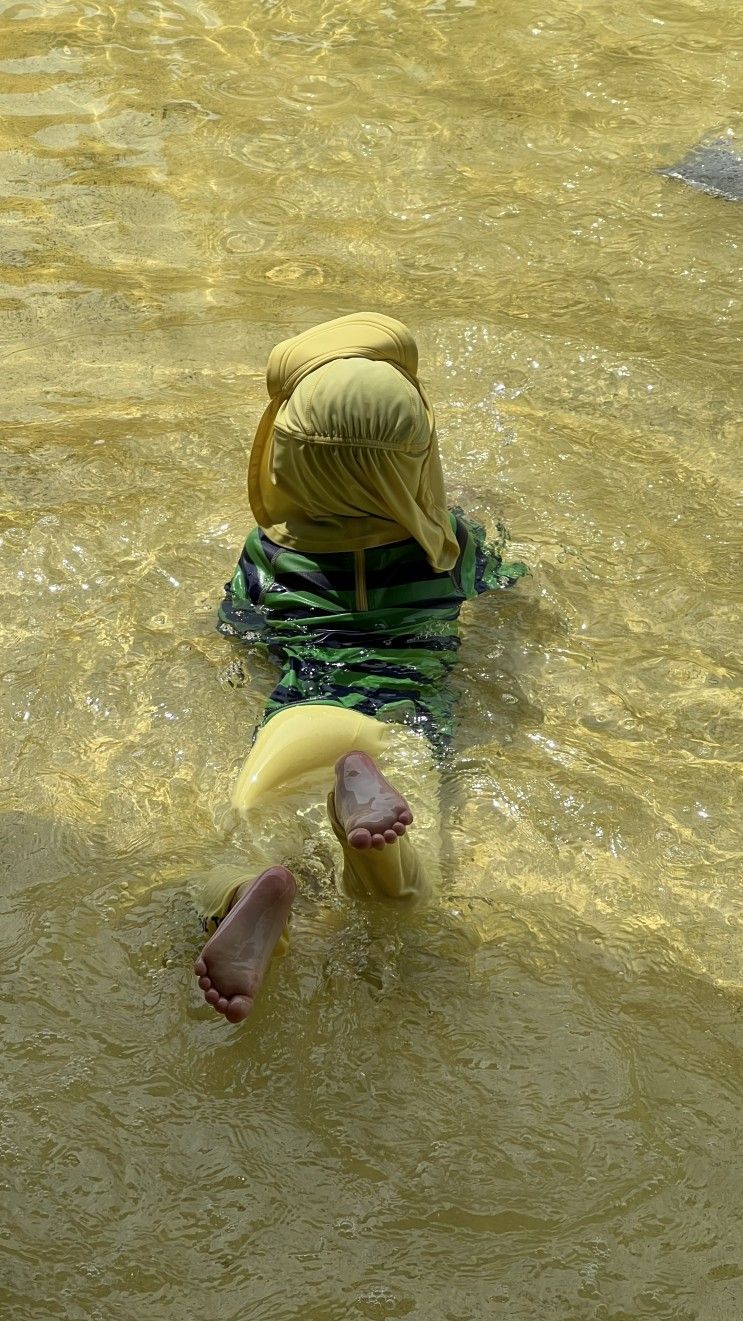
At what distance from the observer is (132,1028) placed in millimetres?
2645

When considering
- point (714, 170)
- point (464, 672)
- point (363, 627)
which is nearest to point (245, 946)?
→ point (363, 627)

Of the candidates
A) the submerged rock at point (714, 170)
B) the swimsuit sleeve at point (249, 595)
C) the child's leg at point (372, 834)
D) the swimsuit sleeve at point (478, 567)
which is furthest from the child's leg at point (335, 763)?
the submerged rock at point (714, 170)

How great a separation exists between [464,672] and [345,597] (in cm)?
61

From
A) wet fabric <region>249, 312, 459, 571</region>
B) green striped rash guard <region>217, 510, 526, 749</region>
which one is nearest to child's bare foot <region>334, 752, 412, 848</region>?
green striped rash guard <region>217, 510, 526, 749</region>

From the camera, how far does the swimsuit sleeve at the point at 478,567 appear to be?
3.30 meters

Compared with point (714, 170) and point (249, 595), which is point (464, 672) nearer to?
point (249, 595)

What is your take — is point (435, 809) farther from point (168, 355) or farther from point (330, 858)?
point (168, 355)

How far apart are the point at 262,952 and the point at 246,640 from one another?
1.10 m

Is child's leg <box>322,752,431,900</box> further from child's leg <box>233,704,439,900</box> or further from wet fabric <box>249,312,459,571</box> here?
wet fabric <box>249,312,459,571</box>

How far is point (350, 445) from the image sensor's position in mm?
2787

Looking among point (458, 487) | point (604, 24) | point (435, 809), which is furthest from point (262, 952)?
point (604, 24)

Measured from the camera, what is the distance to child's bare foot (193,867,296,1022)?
2.38 m

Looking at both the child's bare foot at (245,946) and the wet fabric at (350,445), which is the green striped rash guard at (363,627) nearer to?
the wet fabric at (350,445)

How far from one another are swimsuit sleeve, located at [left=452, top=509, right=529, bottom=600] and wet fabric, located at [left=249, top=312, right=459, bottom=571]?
9.1 inches
